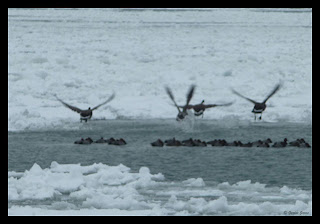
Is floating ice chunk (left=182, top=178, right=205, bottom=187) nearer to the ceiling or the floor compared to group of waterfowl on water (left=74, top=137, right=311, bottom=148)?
nearer to the floor

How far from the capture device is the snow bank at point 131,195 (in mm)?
11156

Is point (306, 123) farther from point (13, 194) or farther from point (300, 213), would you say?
point (13, 194)

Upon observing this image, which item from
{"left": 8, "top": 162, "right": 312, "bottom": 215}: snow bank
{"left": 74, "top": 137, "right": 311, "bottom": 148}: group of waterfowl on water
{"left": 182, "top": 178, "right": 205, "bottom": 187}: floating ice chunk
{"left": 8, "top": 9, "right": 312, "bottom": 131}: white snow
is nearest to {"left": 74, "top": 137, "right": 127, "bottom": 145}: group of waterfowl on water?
{"left": 74, "top": 137, "right": 311, "bottom": 148}: group of waterfowl on water

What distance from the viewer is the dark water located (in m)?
13.9

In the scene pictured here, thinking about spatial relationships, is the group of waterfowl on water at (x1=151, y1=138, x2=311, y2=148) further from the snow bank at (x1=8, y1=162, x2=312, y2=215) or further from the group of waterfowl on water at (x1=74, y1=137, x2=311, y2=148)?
the snow bank at (x1=8, y1=162, x2=312, y2=215)

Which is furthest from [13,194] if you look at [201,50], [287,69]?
[201,50]

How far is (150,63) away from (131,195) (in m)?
14.0

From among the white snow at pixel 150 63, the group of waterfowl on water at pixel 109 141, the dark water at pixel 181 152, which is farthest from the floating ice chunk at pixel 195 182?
the white snow at pixel 150 63

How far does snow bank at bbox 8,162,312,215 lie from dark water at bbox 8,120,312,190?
65cm

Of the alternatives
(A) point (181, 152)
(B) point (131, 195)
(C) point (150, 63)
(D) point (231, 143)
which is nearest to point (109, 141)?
(A) point (181, 152)

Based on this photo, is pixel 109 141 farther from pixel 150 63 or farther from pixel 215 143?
pixel 150 63

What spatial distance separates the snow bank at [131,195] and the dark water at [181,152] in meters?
0.65

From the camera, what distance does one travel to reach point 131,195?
11969 mm

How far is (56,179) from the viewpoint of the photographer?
12.7 metres
